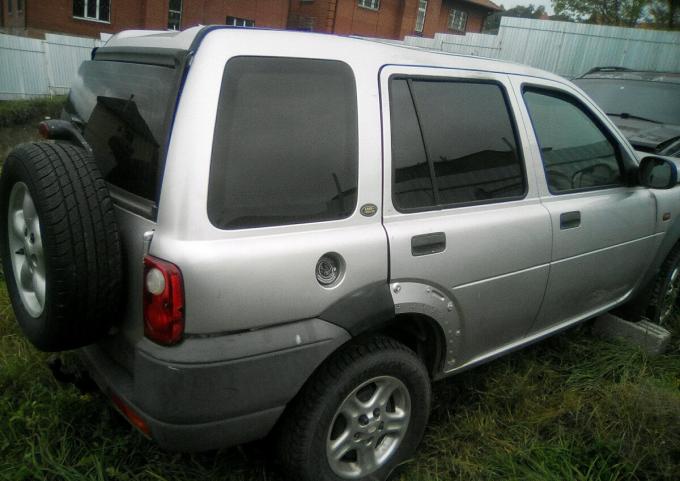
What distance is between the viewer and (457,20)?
1451 inches

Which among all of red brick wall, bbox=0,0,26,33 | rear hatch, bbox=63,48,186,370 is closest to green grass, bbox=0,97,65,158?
red brick wall, bbox=0,0,26,33

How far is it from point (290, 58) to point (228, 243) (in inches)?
28.2

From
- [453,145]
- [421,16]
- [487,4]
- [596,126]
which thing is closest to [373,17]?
[421,16]

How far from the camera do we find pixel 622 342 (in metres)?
3.69

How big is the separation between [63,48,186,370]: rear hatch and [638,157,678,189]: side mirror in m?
2.76

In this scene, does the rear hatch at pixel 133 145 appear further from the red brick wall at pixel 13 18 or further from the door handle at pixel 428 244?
the red brick wall at pixel 13 18

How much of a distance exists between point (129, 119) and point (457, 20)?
1512 inches

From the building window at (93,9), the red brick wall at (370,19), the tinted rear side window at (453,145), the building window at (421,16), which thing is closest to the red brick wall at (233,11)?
the red brick wall at (370,19)

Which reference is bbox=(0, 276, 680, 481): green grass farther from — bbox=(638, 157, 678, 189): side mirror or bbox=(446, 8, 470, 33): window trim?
bbox=(446, 8, 470, 33): window trim

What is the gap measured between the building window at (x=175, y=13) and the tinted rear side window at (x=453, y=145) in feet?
81.7

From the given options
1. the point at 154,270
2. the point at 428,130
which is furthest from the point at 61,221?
the point at 428,130

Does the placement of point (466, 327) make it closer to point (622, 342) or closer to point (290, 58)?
point (290, 58)

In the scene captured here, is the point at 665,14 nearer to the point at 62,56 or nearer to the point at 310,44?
the point at 62,56

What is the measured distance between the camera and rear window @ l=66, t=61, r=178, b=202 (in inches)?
75.8
